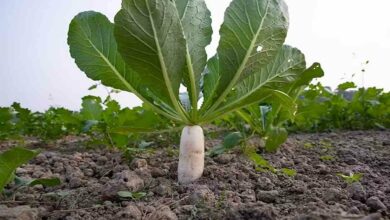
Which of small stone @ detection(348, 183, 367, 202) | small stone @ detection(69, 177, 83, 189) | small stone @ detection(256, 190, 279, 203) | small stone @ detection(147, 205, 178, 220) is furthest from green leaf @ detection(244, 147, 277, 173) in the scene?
small stone @ detection(69, 177, 83, 189)

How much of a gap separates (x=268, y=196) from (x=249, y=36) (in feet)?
2.34

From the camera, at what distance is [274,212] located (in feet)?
4.35

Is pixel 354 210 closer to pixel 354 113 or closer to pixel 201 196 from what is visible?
pixel 201 196

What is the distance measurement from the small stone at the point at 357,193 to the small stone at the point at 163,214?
27.8 inches

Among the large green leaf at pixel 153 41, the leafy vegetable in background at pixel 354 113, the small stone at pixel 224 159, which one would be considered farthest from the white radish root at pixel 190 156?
the leafy vegetable in background at pixel 354 113

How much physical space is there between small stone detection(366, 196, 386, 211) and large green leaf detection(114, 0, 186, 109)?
0.89 m

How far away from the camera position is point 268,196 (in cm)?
156

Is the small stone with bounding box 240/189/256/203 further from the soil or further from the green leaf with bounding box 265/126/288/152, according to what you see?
the green leaf with bounding box 265/126/288/152

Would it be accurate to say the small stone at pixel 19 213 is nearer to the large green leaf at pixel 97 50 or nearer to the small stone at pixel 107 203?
the small stone at pixel 107 203

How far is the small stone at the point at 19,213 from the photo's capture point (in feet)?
4.40

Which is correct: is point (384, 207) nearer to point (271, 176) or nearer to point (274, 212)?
point (274, 212)

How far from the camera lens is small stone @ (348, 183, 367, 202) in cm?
152

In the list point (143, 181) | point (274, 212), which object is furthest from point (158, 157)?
point (274, 212)

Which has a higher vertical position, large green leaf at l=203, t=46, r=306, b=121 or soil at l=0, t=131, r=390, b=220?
large green leaf at l=203, t=46, r=306, b=121
